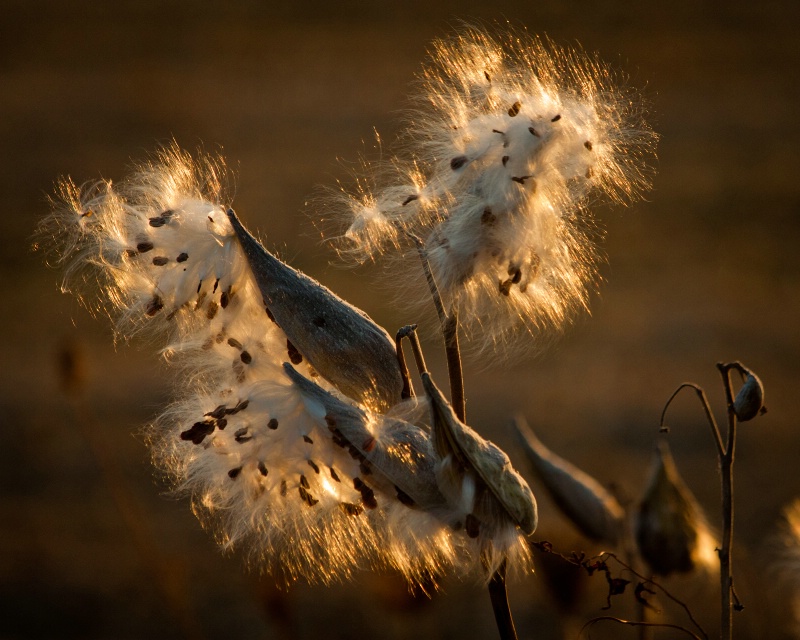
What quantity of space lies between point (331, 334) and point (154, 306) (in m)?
0.22

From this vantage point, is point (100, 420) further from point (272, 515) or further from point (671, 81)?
point (671, 81)

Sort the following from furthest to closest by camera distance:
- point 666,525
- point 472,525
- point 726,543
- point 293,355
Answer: point 666,525
point 293,355
point 472,525
point 726,543

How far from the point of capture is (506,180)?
105cm

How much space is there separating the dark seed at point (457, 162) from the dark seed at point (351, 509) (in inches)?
14.7

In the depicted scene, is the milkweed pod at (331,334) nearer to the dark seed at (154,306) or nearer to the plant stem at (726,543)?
the dark seed at (154,306)

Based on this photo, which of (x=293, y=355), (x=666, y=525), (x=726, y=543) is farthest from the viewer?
(x=666, y=525)

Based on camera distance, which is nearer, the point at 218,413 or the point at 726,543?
the point at 726,543

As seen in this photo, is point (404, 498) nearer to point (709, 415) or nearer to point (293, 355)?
point (293, 355)

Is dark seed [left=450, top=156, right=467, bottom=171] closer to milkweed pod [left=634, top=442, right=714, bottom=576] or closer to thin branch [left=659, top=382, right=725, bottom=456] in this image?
thin branch [left=659, top=382, right=725, bottom=456]

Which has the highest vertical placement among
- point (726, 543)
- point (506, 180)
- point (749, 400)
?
point (506, 180)

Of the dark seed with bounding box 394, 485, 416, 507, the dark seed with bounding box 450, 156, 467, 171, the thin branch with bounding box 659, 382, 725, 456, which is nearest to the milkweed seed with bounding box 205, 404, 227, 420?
the dark seed with bounding box 394, 485, 416, 507

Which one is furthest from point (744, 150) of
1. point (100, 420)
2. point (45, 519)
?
point (45, 519)

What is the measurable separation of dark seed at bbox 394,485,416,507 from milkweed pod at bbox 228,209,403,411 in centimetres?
10

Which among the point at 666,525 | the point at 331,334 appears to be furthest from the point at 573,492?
the point at 331,334
